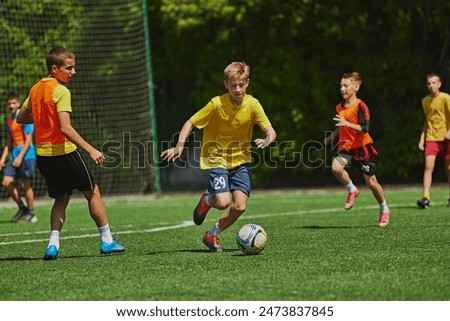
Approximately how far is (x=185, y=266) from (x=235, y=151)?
176cm

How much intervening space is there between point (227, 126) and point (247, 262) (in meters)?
1.72

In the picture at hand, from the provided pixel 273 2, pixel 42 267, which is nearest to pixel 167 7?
pixel 273 2

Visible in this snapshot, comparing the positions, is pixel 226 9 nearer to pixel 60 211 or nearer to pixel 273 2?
pixel 273 2


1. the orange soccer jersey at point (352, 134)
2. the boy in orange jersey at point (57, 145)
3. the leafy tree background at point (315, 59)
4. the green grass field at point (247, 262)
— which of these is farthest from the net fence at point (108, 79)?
the boy in orange jersey at point (57, 145)

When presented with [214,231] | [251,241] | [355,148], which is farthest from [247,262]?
[355,148]

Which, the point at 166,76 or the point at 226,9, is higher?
the point at 226,9

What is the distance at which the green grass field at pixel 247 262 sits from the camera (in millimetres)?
5906

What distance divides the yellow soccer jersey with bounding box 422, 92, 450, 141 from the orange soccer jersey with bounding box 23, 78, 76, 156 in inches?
278

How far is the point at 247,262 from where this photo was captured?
7375 mm

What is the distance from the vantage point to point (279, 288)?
5969 millimetres

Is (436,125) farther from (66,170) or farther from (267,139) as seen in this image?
(66,170)

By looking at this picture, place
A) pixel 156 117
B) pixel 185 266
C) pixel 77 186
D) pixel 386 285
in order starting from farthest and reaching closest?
pixel 156 117 → pixel 77 186 → pixel 185 266 → pixel 386 285

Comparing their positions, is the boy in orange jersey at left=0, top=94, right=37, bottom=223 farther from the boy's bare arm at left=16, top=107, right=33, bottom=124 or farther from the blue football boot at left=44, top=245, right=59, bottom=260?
the blue football boot at left=44, top=245, right=59, bottom=260

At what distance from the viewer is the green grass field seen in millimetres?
5906
